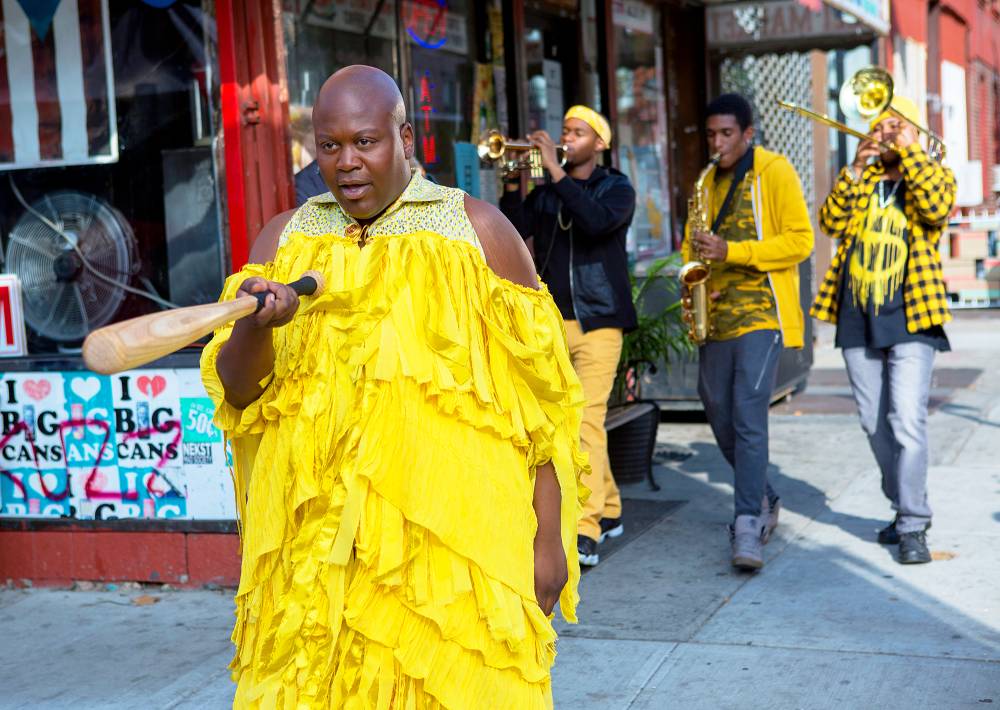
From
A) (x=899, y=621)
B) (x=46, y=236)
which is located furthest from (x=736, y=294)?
(x=46, y=236)

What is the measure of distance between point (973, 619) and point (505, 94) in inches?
166

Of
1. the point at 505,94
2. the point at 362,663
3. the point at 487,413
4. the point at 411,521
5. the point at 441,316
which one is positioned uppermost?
the point at 505,94

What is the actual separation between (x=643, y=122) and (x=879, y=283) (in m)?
4.56

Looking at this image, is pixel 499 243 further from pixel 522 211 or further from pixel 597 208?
pixel 522 211

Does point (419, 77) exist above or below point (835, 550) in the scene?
above

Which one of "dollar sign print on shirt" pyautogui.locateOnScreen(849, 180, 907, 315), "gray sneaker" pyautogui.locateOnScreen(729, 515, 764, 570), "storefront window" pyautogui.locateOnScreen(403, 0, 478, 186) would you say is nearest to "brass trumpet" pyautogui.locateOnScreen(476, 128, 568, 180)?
"storefront window" pyautogui.locateOnScreen(403, 0, 478, 186)

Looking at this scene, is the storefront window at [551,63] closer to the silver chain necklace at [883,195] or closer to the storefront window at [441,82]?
the storefront window at [441,82]

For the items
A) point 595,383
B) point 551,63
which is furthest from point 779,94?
point 595,383

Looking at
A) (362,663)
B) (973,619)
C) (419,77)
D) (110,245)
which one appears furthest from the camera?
(419,77)

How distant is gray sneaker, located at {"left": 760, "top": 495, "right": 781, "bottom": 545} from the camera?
5807 millimetres

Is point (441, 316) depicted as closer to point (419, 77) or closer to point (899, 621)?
point (899, 621)

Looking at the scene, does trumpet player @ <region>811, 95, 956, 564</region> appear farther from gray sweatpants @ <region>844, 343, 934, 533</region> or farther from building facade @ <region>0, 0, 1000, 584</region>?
building facade @ <region>0, 0, 1000, 584</region>

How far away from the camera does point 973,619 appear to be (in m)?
4.69

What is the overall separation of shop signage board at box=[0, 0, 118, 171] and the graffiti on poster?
943 mm
